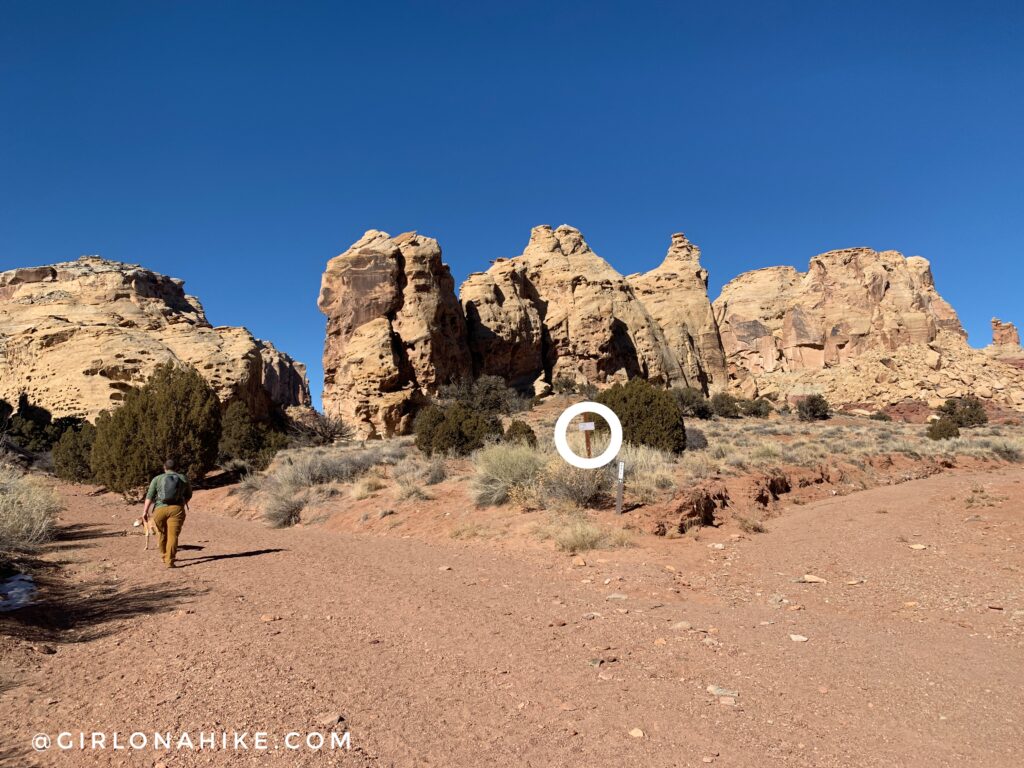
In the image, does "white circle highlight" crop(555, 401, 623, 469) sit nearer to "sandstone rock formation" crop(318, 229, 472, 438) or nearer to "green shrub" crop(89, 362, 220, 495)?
"green shrub" crop(89, 362, 220, 495)

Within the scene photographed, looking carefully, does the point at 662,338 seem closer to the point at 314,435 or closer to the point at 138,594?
the point at 314,435

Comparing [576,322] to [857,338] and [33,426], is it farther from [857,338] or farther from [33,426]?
[33,426]

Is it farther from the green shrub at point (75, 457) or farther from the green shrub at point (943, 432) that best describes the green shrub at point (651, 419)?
the green shrub at point (75, 457)

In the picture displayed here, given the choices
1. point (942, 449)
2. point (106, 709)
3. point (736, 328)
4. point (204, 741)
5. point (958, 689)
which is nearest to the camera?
point (204, 741)

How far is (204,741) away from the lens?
275 centimetres

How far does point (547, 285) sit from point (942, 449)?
108 feet

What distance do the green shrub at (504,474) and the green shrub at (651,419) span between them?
15.2 ft

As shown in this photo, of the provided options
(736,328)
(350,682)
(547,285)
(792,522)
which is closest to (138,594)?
(350,682)

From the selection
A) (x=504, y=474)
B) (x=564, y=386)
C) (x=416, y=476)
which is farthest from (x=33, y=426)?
(x=564, y=386)

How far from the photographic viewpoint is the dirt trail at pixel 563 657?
9.39ft

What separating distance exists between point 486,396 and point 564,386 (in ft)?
28.6

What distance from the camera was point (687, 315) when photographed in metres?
53.9

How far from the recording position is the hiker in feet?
24.0

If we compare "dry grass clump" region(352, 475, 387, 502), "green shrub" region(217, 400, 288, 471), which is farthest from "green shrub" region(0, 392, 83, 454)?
"dry grass clump" region(352, 475, 387, 502)
